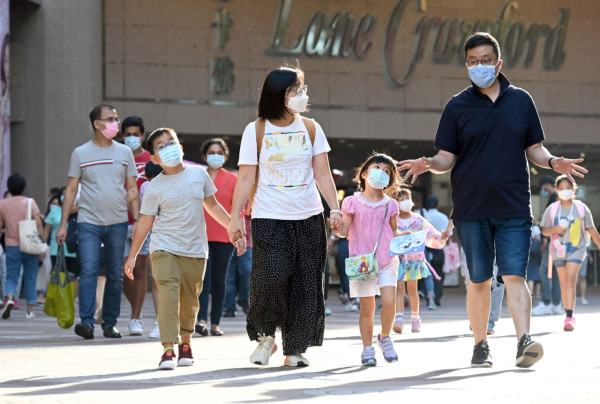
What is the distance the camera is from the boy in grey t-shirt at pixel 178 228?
8.06 meters

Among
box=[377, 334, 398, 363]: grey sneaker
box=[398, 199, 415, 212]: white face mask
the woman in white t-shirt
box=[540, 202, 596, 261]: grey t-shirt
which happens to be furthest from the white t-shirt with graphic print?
box=[540, 202, 596, 261]: grey t-shirt

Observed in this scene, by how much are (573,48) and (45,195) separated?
13322mm

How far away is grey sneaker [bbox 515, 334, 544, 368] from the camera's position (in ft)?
23.1

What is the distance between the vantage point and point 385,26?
27.8 meters

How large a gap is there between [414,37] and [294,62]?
3.26 metres

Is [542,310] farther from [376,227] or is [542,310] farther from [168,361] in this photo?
[168,361]

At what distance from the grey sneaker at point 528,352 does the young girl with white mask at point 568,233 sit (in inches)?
254

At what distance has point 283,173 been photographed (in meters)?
7.66

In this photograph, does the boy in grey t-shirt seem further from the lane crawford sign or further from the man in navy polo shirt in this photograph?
the lane crawford sign

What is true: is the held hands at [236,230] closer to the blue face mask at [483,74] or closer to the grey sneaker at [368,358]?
the grey sneaker at [368,358]

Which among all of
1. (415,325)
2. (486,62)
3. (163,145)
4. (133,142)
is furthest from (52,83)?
(486,62)

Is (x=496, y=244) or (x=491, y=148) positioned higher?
(x=491, y=148)

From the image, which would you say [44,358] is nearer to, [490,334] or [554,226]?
[490,334]

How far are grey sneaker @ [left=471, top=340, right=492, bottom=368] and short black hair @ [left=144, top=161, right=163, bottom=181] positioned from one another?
14.8 ft
